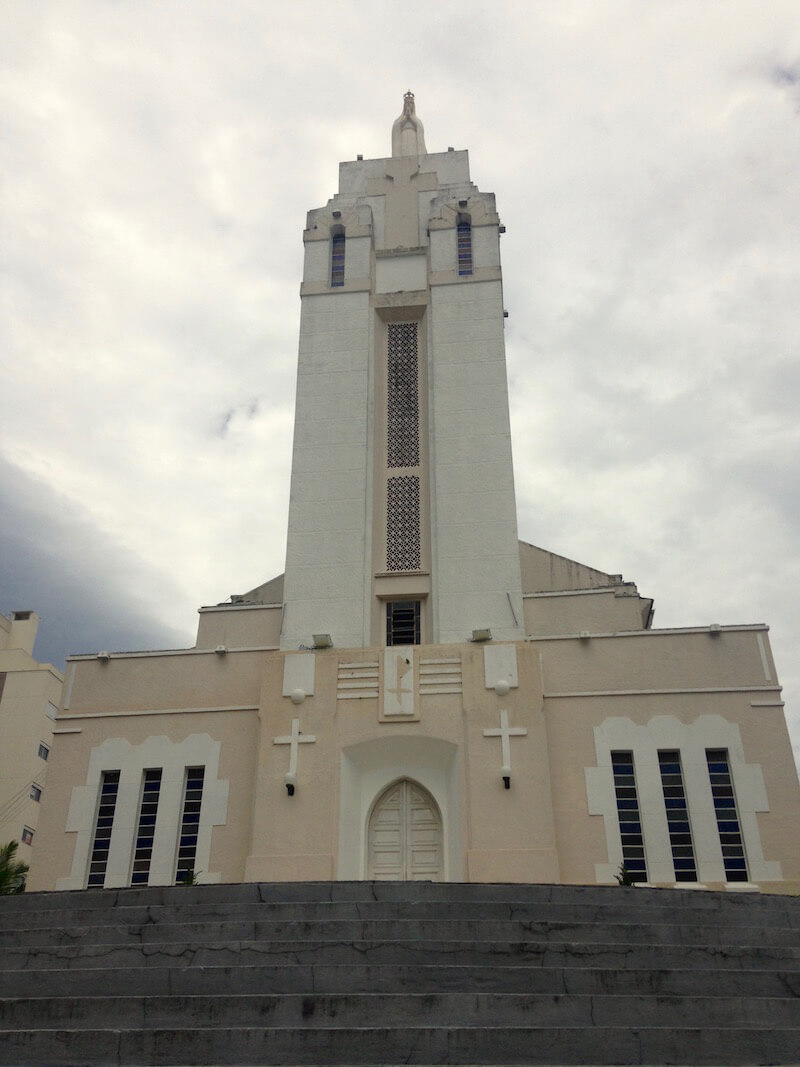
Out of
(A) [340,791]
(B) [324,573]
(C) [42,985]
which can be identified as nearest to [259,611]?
(B) [324,573]

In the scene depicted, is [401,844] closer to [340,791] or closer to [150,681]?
[340,791]

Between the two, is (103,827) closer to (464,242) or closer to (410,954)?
(410,954)

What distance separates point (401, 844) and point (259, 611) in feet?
18.0

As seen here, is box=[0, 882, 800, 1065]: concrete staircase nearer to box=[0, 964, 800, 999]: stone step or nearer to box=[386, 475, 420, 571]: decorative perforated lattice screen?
box=[0, 964, 800, 999]: stone step

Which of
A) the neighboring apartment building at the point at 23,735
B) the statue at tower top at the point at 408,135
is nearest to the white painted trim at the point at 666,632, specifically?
the statue at tower top at the point at 408,135

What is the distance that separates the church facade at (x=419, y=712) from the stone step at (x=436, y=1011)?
727 centimetres

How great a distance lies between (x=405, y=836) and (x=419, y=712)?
6.91 ft

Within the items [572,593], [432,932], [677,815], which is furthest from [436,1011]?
[572,593]

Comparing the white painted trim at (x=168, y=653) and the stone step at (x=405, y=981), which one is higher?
the white painted trim at (x=168, y=653)

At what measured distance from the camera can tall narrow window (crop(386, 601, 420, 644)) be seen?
17969 millimetres

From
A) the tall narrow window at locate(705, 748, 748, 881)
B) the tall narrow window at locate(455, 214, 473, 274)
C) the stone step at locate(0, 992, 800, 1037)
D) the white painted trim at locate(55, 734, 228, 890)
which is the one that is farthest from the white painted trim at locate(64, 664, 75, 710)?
the tall narrow window at locate(455, 214, 473, 274)

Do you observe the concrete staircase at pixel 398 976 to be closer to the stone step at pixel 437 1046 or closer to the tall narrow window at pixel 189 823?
the stone step at pixel 437 1046

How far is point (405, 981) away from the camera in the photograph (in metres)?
7.99

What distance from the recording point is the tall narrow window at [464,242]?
21.1 m
